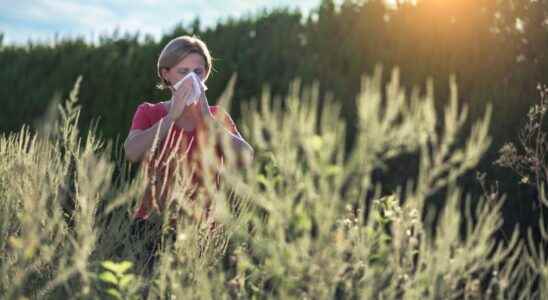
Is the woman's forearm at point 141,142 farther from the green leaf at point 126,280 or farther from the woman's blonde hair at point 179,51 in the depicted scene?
the green leaf at point 126,280

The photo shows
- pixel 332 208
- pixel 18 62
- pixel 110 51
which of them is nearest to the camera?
pixel 332 208

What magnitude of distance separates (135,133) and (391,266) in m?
1.79

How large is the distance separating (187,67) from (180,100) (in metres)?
0.36

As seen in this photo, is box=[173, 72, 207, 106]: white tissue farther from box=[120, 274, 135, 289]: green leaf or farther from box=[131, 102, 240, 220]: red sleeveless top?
box=[120, 274, 135, 289]: green leaf

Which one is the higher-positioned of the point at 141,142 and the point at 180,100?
the point at 180,100

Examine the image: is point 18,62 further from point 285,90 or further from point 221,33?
point 285,90

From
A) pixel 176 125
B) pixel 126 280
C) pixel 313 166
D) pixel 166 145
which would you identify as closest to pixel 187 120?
pixel 176 125

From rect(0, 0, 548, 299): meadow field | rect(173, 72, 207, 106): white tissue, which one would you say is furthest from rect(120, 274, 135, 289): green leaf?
rect(173, 72, 207, 106): white tissue

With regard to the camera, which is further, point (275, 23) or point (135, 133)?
point (275, 23)

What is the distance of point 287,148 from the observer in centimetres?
271

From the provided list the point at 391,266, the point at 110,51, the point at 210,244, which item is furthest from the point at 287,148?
the point at 110,51

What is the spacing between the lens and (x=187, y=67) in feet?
14.7

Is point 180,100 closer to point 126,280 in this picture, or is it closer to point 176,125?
point 176,125

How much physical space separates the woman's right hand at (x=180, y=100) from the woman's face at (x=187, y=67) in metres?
0.25
